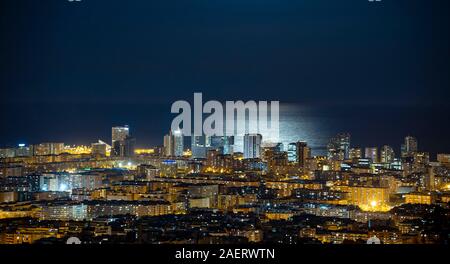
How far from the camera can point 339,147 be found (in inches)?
367

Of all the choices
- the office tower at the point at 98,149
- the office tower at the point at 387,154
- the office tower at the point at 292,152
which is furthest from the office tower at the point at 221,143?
the office tower at the point at 387,154

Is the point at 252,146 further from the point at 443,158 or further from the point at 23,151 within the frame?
the point at 23,151

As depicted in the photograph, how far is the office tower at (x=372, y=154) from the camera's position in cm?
912

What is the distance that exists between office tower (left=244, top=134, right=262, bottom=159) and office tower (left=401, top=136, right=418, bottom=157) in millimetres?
1861

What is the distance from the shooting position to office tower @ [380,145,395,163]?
913 centimetres

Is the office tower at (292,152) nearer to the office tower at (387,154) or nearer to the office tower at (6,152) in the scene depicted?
the office tower at (387,154)

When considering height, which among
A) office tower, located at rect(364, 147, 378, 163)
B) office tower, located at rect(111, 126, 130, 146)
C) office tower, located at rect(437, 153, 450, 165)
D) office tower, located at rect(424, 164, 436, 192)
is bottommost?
office tower, located at rect(424, 164, 436, 192)

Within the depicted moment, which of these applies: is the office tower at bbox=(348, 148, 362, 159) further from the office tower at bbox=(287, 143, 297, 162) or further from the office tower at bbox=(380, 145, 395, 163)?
the office tower at bbox=(287, 143, 297, 162)

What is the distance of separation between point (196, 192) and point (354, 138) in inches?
115

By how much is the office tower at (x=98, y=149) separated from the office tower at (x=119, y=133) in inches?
10.9

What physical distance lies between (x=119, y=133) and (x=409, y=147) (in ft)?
→ 11.6

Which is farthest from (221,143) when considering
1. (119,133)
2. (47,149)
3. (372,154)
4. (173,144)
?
(47,149)

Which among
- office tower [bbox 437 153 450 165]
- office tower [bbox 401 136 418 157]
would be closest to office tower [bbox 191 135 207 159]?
office tower [bbox 401 136 418 157]
